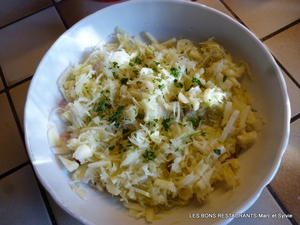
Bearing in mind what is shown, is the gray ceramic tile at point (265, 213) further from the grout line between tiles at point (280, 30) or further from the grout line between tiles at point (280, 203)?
the grout line between tiles at point (280, 30)

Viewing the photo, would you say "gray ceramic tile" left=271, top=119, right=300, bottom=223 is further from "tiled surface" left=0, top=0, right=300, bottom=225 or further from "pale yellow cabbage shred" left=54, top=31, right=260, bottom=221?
"pale yellow cabbage shred" left=54, top=31, right=260, bottom=221

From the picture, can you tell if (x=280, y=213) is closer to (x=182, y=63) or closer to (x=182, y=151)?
(x=182, y=151)

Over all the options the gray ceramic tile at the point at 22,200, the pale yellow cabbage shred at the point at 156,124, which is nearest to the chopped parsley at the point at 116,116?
the pale yellow cabbage shred at the point at 156,124

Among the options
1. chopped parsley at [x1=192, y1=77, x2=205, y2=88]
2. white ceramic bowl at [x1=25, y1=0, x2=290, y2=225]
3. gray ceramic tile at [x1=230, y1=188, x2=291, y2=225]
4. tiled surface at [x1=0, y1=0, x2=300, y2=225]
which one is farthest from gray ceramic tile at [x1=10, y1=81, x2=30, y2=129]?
gray ceramic tile at [x1=230, y1=188, x2=291, y2=225]

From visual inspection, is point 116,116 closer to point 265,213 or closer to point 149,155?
point 149,155

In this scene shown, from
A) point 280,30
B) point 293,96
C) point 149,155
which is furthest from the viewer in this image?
point 280,30

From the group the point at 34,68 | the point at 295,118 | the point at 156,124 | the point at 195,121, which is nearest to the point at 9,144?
the point at 34,68

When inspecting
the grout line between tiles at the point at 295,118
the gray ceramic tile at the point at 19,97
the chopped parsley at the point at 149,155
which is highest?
the gray ceramic tile at the point at 19,97
